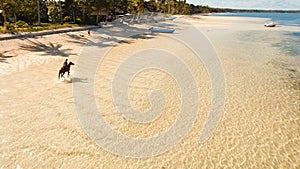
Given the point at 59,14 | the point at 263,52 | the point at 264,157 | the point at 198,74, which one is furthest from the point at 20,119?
the point at 59,14

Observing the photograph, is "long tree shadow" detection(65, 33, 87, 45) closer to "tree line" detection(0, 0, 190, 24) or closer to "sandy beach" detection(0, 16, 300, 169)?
"tree line" detection(0, 0, 190, 24)

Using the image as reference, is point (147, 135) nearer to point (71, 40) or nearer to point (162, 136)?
point (162, 136)

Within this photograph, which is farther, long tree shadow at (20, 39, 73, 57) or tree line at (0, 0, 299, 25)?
tree line at (0, 0, 299, 25)

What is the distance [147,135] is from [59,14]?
136 feet

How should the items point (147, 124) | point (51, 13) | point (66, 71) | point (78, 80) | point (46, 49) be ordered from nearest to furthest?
point (147, 124) < point (66, 71) < point (78, 80) < point (46, 49) < point (51, 13)

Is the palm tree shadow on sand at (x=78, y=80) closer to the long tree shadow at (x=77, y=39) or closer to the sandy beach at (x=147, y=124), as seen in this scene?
the sandy beach at (x=147, y=124)

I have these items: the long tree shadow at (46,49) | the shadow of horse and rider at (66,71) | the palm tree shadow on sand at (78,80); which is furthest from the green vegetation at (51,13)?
the palm tree shadow on sand at (78,80)

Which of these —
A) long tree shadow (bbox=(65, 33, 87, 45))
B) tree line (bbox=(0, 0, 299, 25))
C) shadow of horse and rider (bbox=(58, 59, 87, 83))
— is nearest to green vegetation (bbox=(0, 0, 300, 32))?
tree line (bbox=(0, 0, 299, 25))

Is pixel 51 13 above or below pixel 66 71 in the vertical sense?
above

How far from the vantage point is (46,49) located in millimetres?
23750

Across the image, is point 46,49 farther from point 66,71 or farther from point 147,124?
point 147,124

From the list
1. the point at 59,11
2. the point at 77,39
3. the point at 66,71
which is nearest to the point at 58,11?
the point at 59,11

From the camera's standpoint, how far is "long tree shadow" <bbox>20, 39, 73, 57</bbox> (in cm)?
2241

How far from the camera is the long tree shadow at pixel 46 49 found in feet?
73.5
